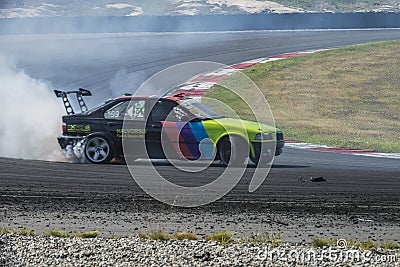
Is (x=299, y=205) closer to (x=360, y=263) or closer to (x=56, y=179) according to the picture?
(x=360, y=263)

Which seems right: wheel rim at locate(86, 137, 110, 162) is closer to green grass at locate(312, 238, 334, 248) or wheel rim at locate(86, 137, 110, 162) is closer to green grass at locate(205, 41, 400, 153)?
green grass at locate(312, 238, 334, 248)

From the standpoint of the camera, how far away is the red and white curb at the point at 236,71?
51.0ft

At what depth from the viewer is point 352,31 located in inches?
1485

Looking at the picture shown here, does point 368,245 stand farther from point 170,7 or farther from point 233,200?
point 170,7

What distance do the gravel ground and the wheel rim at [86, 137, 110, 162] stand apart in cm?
526

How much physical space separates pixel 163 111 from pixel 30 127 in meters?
3.17

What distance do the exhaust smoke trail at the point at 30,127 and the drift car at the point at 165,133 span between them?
101 centimetres

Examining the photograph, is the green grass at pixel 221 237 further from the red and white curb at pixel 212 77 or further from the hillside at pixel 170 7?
the hillside at pixel 170 7

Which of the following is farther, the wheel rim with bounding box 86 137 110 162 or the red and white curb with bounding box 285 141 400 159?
the red and white curb with bounding box 285 141 400 159

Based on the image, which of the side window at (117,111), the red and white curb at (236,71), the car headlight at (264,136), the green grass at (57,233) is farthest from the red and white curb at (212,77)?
the green grass at (57,233)

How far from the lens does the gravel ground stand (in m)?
6.59

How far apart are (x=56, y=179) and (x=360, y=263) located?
572cm

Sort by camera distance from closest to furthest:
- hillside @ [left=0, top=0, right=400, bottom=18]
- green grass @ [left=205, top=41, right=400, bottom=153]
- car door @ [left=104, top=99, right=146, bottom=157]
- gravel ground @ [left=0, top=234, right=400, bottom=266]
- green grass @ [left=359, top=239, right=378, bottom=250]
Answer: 1. gravel ground @ [left=0, top=234, right=400, bottom=266]
2. green grass @ [left=359, top=239, right=378, bottom=250]
3. car door @ [left=104, top=99, right=146, bottom=157]
4. green grass @ [left=205, top=41, right=400, bottom=153]
5. hillside @ [left=0, top=0, right=400, bottom=18]

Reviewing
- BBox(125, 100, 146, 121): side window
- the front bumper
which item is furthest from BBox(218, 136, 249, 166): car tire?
the front bumper
